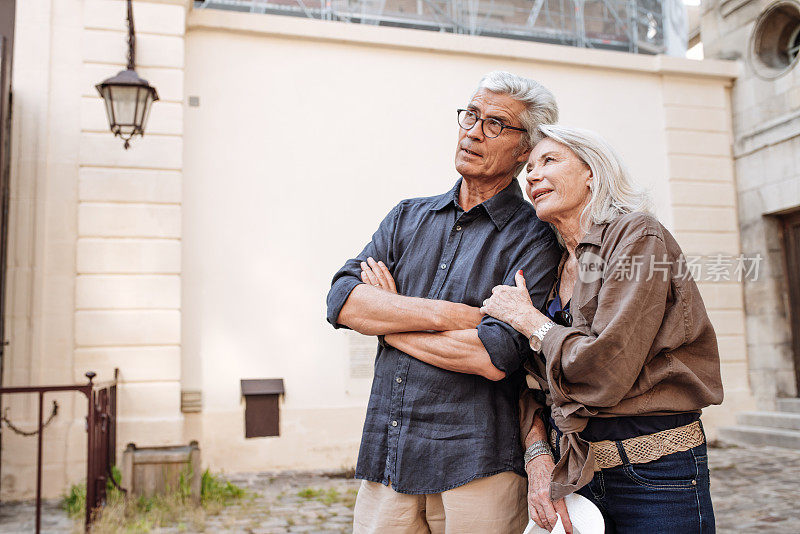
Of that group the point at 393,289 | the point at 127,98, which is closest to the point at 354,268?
the point at 393,289

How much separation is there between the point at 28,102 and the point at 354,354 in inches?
150

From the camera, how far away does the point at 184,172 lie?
678cm

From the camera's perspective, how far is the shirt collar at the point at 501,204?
206 centimetres

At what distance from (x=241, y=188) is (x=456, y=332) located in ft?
17.9

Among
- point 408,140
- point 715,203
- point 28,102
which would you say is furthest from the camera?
point 715,203

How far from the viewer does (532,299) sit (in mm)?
1910

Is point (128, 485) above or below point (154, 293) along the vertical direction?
below

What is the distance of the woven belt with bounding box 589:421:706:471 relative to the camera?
1655 millimetres

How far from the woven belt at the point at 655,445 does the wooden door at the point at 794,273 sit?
7.13 meters

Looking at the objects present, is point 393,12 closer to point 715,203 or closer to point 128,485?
point 715,203

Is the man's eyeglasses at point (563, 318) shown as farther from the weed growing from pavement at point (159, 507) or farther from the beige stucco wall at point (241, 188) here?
the beige stucco wall at point (241, 188)

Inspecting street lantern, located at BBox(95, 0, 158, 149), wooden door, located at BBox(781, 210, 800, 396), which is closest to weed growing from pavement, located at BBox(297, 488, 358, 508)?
street lantern, located at BBox(95, 0, 158, 149)

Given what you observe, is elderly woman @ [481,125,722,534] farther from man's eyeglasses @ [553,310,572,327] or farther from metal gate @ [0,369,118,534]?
metal gate @ [0,369,118,534]

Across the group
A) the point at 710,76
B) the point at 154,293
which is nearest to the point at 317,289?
the point at 154,293
